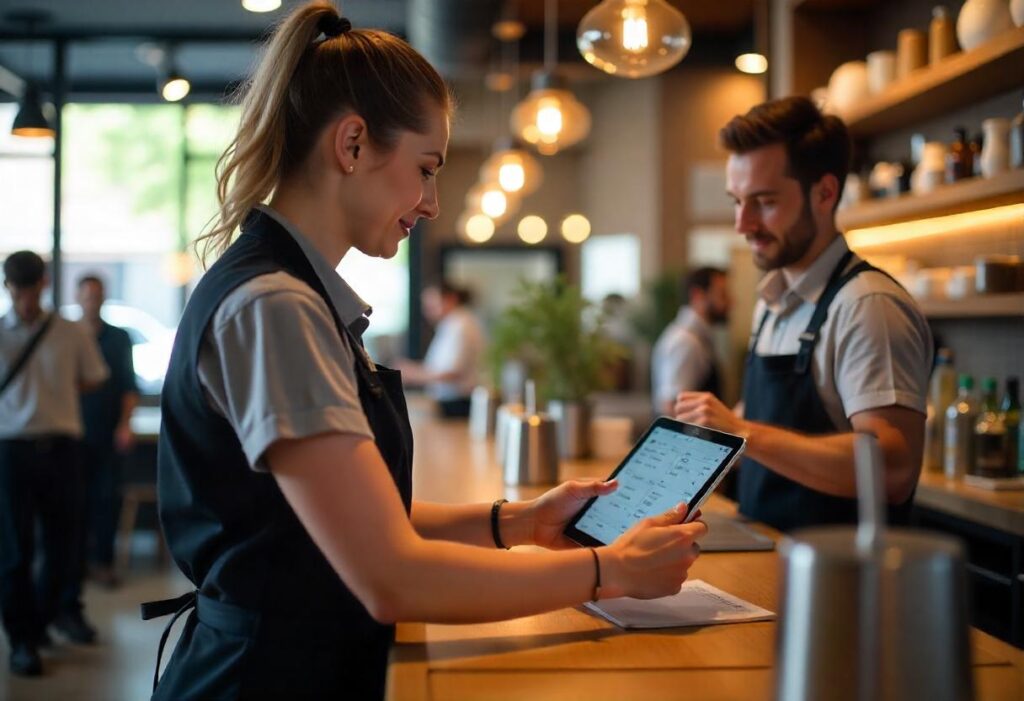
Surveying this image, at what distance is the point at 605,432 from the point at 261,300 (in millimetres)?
2622

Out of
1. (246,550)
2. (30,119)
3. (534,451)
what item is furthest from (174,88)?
(246,550)

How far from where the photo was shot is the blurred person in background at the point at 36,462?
491 centimetres

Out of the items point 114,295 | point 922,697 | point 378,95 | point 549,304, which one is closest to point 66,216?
point 114,295

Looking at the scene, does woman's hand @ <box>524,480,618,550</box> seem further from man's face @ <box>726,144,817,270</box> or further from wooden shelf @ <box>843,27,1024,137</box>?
wooden shelf @ <box>843,27,1024,137</box>

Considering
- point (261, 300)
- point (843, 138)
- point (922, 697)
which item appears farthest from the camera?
point (843, 138)

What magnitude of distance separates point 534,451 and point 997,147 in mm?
1667

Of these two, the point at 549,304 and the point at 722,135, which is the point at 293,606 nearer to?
the point at 722,135

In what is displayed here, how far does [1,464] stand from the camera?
5.00 metres

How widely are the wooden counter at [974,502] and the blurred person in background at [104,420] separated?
16.3 feet

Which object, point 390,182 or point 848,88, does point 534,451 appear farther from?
point 848,88

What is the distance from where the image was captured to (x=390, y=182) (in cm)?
135

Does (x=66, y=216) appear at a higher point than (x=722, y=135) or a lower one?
higher

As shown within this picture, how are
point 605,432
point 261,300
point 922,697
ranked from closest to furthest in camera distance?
point 922,697, point 261,300, point 605,432

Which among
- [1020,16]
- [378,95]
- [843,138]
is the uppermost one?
[1020,16]
